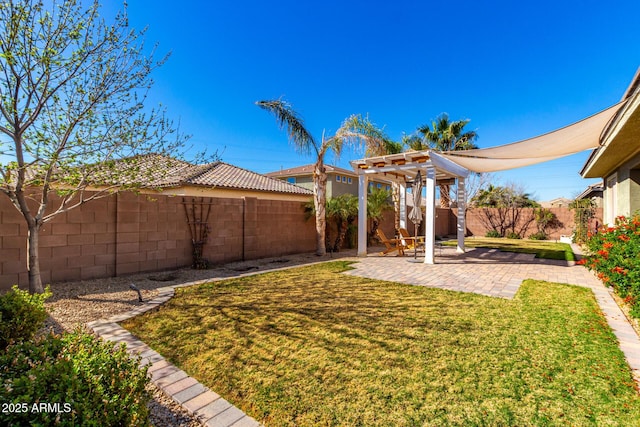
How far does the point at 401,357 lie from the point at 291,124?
386 inches

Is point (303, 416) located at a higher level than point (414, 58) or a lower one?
lower

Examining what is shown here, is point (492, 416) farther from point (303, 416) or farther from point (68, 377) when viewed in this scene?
point (68, 377)

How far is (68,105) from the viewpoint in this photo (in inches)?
212

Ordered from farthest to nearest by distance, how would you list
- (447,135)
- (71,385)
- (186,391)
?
(447,135)
(186,391)
(71,385)

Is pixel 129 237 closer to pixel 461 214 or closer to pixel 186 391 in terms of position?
pixel 186 391

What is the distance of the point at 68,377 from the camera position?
1.61m

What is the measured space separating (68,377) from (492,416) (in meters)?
3.14

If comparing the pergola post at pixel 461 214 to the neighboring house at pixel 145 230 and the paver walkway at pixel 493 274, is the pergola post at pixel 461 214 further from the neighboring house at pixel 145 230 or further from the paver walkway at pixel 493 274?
the neighboring house at pixel 145 230

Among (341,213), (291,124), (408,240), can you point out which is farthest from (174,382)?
(408,240)

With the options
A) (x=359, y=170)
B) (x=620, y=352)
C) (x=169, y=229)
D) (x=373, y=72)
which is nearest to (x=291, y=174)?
(x=373, y=72)

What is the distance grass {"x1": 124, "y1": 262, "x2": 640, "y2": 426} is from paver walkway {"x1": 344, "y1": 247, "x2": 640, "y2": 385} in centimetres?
27

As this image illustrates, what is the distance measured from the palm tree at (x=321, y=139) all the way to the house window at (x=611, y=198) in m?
8.31

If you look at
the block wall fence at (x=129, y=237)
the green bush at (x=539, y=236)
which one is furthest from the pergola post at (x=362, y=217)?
the green bush at (x=539, y=236)

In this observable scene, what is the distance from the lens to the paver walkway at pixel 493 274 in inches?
194
